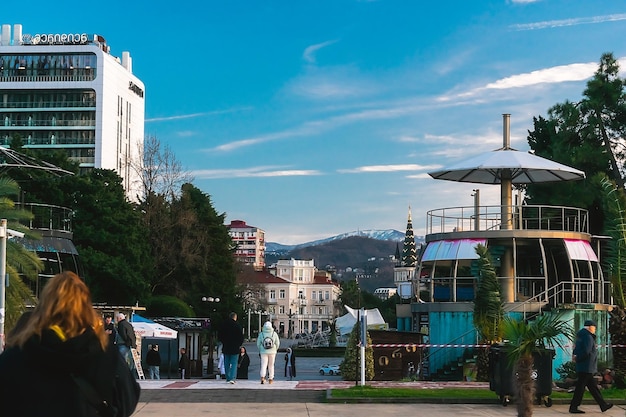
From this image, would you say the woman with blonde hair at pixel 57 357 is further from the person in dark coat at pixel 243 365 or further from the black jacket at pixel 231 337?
the person in dark coat at pixel 243 365

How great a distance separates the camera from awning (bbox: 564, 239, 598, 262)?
2966 centimetres

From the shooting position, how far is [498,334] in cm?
2420

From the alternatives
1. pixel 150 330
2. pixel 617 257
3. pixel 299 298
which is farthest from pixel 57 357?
pixel 299 298

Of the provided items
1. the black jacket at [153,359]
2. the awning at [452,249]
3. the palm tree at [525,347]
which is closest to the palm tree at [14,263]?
the black jacket at [153,359]

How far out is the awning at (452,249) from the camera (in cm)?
3008

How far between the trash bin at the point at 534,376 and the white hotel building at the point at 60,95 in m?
94.2

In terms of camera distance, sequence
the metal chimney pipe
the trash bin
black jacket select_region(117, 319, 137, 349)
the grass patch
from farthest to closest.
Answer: the metal chimney pipe → black jacket select_region(117, 319, 137, 349) → the grass patch → the trash bin

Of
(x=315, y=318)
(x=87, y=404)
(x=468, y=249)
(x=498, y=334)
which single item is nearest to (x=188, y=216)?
(x=468, y=249)

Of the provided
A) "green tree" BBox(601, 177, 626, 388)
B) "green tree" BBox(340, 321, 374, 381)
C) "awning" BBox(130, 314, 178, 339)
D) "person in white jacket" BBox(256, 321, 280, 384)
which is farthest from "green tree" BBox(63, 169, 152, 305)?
"green tree" BBox(601, 177, 626, 388)

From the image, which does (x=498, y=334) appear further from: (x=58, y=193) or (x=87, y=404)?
(x=58, y=193)

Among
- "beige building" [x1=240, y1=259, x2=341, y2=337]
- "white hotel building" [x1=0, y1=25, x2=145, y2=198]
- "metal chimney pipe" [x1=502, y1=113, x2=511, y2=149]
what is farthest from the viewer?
"beige building" [x1=240, y1=259, x2=341, y2=337]

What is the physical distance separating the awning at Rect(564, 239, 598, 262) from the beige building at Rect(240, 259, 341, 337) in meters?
151

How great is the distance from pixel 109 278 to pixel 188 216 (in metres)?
14.5

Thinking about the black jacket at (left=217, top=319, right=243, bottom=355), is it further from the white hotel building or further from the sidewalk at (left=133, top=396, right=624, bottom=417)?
the white hotel building
